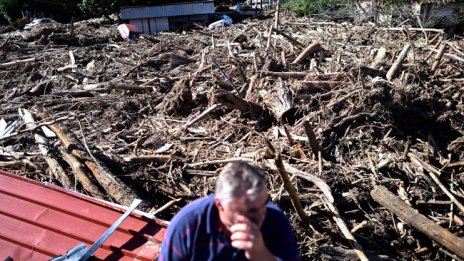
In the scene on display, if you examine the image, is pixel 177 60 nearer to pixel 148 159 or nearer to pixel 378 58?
pixel 378 58

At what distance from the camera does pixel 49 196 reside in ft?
12.7

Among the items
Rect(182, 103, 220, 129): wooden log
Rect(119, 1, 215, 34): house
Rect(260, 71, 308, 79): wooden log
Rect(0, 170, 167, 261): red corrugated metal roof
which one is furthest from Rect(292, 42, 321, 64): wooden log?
Rect(119, 1, 215, 34): house

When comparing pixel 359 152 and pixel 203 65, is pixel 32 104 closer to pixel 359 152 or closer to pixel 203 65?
pixel 203 65

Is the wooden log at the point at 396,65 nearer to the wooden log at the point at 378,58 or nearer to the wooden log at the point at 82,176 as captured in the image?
the wooden log at the point at 378,58

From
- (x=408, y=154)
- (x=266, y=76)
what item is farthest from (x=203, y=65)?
(x=408, y=154)

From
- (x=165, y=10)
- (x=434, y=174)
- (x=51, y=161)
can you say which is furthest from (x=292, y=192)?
(x=165, y=10)

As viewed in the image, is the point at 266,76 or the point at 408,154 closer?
the point at 408,154

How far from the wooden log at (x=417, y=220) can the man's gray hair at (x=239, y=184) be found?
2238mm

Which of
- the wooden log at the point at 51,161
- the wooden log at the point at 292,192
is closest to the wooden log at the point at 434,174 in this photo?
the wooden log at the point at 292,192

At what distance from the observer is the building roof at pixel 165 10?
67.4 ft

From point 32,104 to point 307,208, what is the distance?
4.45m

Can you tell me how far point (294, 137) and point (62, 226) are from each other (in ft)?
8.03

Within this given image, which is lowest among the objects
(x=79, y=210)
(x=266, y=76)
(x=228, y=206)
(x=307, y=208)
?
(x=307, y=208)

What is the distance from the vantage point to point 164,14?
67.3 feet
